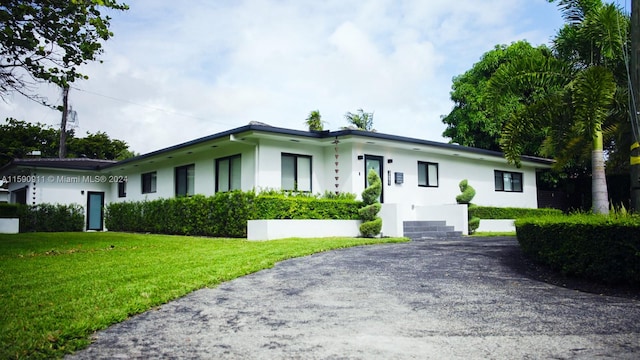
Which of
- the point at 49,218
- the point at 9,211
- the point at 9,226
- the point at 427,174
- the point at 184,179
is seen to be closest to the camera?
the point at 427,174

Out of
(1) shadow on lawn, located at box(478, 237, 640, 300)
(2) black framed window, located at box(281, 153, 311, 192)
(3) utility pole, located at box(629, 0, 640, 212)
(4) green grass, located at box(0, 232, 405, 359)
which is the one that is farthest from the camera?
(2) black framed window, located at box(281, 153, 311, 192)

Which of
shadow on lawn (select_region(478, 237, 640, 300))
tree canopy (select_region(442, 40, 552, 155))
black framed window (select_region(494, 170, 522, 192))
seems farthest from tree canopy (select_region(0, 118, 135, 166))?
shadow on lawn (select_region(478, 237, 640, 300))

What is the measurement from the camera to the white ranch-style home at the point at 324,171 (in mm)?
14766

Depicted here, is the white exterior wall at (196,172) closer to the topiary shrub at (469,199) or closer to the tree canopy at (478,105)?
the topiary shrub at (469,199)

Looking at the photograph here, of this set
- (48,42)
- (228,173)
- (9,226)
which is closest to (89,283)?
(48,42)

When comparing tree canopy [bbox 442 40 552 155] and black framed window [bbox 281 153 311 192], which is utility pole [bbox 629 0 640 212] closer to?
black framed window [bbox 281 153 311 192]

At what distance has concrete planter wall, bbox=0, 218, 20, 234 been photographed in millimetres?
19516

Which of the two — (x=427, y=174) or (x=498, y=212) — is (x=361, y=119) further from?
(x=498, y=212)

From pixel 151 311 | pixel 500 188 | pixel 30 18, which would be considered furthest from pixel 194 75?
pixel 151 311

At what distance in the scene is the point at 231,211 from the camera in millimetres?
13758

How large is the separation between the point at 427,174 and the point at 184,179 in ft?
31.2

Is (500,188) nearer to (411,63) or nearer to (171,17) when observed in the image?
(411,63)

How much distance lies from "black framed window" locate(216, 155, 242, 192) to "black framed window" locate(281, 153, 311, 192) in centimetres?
152

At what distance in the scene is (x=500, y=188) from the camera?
21312 millimetres
